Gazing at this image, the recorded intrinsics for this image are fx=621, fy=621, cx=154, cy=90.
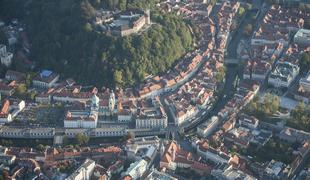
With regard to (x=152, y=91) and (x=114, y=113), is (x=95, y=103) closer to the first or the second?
(x=114, y=113)

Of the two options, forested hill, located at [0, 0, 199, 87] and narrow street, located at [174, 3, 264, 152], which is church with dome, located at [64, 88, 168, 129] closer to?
narrow street, located at [174, 3, 264, 152]

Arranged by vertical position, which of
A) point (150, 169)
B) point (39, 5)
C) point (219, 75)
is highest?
point (39, 5)


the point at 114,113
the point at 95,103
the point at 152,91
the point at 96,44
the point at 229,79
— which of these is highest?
the point at 96,44

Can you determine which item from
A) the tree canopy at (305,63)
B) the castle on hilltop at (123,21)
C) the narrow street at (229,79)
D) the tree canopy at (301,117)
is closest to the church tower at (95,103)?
the narrow street at (229,79)

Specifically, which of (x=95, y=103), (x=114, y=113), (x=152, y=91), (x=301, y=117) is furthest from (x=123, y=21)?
(x=301, y=117)

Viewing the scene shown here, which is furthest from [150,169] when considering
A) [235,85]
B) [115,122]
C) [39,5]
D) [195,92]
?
[39,5]

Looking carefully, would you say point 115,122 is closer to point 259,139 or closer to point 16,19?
point 259,139

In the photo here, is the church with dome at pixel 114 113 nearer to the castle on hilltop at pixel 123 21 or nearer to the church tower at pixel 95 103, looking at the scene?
the church tower at pixel 95 103
